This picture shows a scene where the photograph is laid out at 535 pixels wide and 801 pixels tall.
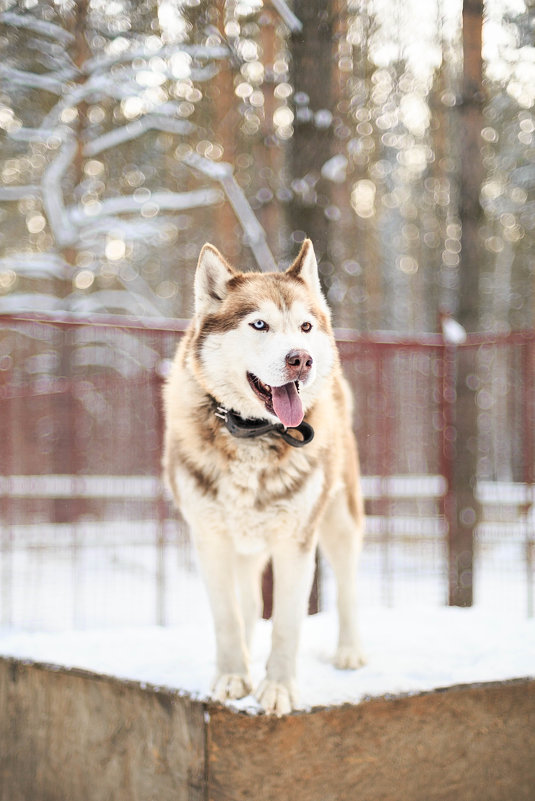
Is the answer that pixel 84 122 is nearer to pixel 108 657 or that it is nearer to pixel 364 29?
pixel 364 29

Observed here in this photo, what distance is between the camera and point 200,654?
12.0 ft

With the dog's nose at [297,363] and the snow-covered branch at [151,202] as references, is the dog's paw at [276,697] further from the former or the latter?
the snow-covered branch at [151,202]

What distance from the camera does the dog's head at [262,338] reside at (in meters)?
2.66

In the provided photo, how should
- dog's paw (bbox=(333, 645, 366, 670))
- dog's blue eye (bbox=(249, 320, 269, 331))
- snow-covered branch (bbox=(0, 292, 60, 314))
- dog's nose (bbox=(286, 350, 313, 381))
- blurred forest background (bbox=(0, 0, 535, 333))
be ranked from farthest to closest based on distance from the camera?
snow-covered branch (bbox=(0, 292, 60, 314))
blurred forest background (bbox=(0, 0, 535, 333))
dog's paw (bbox=(333, 645, 366, 670))
dog's blue eye (bbox=(249, 320, 269, 331))
dog's nose (bbox=(286, 350, 313, 381))

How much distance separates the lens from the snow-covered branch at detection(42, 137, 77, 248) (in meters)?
9.03

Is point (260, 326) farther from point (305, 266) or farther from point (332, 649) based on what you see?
point (332, 649)

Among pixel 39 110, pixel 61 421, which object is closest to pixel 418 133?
pixel 39 110

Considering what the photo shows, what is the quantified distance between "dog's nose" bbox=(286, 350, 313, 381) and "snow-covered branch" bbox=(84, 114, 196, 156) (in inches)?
249

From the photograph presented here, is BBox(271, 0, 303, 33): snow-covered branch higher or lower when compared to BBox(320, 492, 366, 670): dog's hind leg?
higher

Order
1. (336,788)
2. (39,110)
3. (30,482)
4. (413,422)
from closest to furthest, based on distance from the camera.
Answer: (336,788) → (413,422) → (30,482) → (39,110)

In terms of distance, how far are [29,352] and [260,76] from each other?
640cm

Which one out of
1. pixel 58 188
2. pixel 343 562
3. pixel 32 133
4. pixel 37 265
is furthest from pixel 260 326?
pixel 37 265

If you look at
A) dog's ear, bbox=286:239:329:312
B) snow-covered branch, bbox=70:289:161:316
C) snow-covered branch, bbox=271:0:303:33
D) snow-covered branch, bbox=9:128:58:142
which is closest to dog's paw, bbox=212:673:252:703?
dog's ear, bbox=286:239:329:312

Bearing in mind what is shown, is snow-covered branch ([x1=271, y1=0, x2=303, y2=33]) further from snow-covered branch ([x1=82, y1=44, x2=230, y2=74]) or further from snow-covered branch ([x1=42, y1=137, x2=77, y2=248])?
snow-covered branch ([x1=42, y1=137, x2=77, y2=248])
